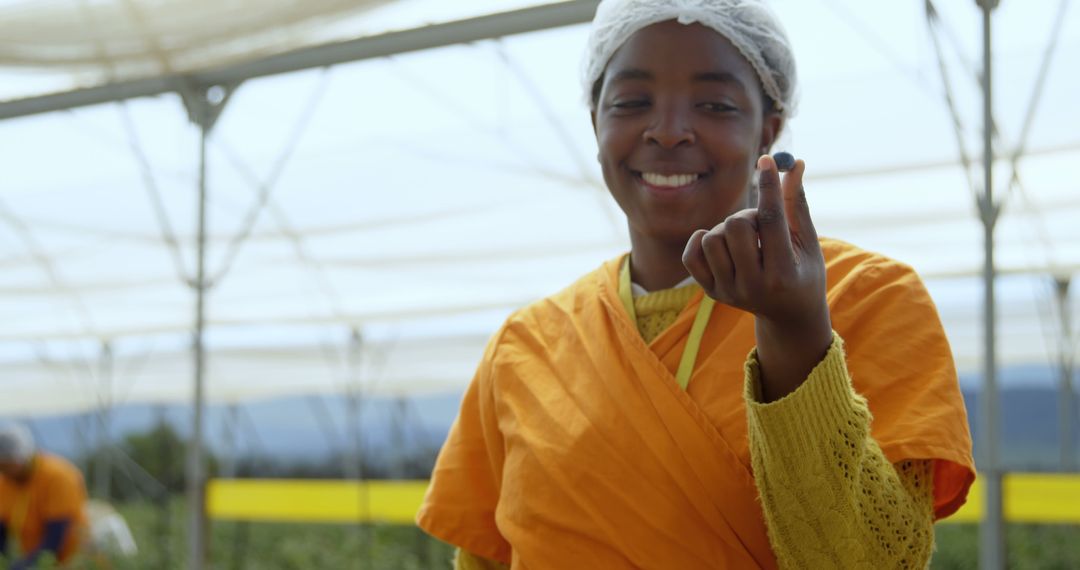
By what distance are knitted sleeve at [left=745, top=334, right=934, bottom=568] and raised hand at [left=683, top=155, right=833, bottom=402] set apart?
0.09 feet

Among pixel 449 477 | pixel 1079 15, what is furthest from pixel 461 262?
pixel 449 477

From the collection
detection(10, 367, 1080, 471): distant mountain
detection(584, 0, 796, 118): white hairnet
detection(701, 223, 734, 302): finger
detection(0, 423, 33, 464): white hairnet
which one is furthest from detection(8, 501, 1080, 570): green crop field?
detection(701, 223, 734, 302): finger

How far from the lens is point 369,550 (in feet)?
24.8

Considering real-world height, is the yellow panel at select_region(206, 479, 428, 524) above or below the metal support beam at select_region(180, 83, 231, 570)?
below

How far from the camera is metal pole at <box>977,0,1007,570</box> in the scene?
4301 mm

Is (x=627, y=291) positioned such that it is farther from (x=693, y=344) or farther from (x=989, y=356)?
(x=989, y=356)

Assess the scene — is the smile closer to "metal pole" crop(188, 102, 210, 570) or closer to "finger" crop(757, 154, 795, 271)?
"finger" crop(757, 154, 795, 271)

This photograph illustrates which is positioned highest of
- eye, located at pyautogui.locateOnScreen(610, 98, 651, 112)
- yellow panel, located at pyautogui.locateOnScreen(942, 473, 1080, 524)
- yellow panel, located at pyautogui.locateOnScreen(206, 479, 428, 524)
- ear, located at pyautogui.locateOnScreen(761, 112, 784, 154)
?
eye, located at pyautogui.locateOnScreen(610, 98, 651, 112)

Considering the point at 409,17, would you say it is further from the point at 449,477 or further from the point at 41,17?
the point at 449,477

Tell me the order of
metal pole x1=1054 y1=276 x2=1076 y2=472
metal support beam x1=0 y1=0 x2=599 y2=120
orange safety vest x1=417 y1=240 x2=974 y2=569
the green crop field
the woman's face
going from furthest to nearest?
metal pole x1=1054 y1=276 x2=1076 y2=472 < the green crop field < metal support beam x1=0 y1=0 x2=599 y2=120 < the woman's face < orange safety vest x1=417 y1=240 x2=974 y2=569

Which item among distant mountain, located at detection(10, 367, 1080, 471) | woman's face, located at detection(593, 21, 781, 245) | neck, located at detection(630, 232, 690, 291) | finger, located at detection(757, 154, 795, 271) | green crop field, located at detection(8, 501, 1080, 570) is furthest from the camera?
distant mountain, located at detection(10, 367, 1080, 471)

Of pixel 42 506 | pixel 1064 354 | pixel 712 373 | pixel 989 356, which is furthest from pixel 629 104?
pixel 1064 354

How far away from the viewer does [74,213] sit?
352 inches

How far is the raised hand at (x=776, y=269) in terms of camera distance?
0.88 metres
